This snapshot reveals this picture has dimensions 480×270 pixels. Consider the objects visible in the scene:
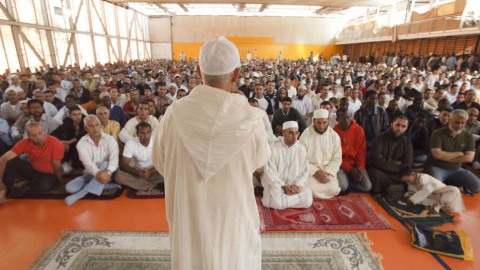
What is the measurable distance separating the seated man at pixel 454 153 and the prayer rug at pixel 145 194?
3.67m

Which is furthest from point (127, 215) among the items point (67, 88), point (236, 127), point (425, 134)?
point (67, 88)

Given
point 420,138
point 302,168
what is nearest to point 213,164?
point 302,168

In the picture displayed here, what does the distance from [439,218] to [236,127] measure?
10.5 feet

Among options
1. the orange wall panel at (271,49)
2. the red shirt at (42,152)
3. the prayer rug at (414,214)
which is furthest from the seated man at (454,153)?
the orange wall panel at (271,49)

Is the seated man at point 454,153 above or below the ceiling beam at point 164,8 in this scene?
below

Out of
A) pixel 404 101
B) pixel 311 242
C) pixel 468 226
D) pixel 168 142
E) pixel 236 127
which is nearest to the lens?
pixel 236 127

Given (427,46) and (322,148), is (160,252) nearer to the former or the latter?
(322,148)

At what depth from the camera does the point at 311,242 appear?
107 inches

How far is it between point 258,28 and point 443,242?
28.2m

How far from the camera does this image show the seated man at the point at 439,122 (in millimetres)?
4418

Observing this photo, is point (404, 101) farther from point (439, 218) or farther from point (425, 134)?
point (439, 218)

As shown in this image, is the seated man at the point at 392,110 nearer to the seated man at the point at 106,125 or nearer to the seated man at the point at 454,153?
the seated man at the point at 454,153

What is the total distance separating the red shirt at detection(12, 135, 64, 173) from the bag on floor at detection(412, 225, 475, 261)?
4.31 m

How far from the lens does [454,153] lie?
140 inches
